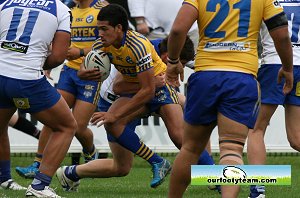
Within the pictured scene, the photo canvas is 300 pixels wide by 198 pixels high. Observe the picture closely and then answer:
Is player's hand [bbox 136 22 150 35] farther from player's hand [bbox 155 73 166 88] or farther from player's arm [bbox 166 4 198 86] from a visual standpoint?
player's arm [bbox 166 4 198 86]

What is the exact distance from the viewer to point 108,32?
9125 millimetres

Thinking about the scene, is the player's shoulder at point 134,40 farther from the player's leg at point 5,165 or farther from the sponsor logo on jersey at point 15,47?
the player's leg at point 5,165

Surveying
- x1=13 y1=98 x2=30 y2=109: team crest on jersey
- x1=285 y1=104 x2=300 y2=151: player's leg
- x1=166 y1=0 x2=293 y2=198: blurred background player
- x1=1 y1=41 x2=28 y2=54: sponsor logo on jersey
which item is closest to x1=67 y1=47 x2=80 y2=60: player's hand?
x1=1 y1=41 x2=28 y2=54: sponsor logo on jersey

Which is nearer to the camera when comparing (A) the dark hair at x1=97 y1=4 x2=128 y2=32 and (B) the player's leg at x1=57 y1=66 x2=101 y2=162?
(A) the dark hair at x1=97 y1=4 x2=128 y2=32

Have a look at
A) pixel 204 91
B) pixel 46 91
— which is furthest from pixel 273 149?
pixel 204 91

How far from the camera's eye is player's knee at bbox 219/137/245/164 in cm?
695

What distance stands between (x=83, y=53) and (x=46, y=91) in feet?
6.56

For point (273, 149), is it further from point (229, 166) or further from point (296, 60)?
point (229, 166)

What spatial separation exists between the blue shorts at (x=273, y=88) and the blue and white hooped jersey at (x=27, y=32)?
6.40 feet

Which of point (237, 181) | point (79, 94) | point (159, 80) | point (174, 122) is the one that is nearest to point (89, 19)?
point (79, 94)

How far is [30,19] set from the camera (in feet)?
29.2

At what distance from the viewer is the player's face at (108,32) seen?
9.13 m

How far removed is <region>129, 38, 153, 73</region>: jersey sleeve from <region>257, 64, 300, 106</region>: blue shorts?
111 cm

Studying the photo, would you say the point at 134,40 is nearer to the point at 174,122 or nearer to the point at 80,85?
the point at 174,122
